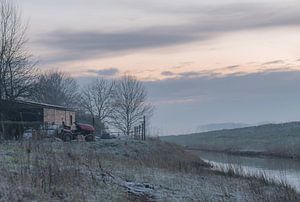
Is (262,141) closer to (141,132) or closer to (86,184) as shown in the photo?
(141,132)

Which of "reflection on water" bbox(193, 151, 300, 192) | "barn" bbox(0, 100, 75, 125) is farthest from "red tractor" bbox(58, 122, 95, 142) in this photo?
"reflection on water" bbox(193, 151, 300, 192)

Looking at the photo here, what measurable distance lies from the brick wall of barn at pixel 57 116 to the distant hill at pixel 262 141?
912 inches

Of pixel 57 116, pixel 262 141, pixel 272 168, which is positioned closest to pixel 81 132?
pixel 57 116

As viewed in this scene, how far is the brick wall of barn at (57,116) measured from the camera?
2223 inches

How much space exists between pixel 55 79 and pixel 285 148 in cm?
5055

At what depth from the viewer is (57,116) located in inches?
2397

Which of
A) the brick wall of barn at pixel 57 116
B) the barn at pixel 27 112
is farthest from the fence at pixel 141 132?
the barn at pixel 27 112

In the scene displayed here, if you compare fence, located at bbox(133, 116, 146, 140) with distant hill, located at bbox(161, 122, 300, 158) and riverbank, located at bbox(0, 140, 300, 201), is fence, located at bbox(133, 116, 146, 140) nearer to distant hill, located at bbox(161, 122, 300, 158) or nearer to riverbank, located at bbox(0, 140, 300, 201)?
distant hill, located at bbox(161, 122, 300, 158)

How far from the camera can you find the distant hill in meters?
72.1

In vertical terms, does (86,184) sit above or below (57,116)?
below

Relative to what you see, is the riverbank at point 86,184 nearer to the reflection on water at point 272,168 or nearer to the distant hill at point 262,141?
the reflection on water at point 272,168

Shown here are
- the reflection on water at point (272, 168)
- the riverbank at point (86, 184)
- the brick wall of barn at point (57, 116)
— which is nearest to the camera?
the riverbank at point (86, 184)

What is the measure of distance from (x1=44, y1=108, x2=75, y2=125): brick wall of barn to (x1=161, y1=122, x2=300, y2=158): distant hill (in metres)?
23.2

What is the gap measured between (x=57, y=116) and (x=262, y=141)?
4027 centimetres
